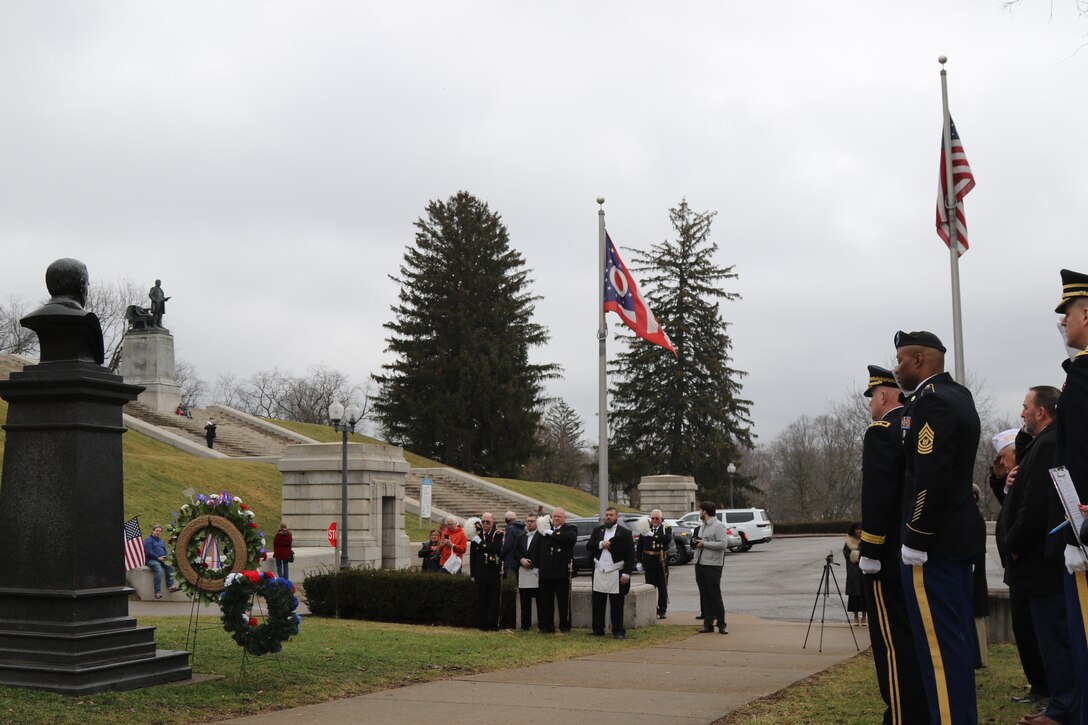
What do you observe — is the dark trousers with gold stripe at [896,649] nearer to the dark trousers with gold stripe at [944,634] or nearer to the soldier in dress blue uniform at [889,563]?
the soldier in dress blue uniform at [889,563]

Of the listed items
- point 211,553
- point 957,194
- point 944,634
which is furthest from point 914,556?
point 957,194

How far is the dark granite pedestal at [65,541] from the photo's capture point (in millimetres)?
8617

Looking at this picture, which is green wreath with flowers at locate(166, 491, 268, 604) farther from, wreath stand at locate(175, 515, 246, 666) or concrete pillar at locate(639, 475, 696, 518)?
concrete pillar at locate(639, 475, 696, 518)

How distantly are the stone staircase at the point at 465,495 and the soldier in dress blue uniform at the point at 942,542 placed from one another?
1430 inches

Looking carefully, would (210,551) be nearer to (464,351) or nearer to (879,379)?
(879,379)

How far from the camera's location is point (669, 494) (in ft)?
158

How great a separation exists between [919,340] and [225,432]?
47.6 metres

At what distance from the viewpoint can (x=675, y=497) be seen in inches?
1903

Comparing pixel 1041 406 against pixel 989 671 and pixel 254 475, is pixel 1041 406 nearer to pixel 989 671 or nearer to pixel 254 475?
pixel 989 671

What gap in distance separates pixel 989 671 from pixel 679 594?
13.9 meters

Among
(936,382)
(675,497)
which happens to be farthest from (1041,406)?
(675,497)

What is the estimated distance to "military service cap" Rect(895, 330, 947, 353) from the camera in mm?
6469

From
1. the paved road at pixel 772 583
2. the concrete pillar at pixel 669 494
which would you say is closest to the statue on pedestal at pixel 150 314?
the concrete pillar at pixel 669 494

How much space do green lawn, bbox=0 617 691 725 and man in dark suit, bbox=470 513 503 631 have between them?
1.67 ft
